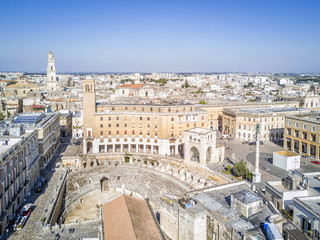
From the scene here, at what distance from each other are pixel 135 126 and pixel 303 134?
34.8m

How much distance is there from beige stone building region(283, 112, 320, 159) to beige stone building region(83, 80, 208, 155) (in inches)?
807

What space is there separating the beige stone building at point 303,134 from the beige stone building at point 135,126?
20.5 meters

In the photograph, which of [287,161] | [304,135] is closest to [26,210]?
[287,161]

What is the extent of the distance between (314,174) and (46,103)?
82.9 m

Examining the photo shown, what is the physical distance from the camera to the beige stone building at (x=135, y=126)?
5938 centimetres

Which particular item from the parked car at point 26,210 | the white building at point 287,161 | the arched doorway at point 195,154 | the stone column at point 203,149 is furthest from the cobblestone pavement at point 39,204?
the white building at point 287,161

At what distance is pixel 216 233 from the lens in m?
24.0

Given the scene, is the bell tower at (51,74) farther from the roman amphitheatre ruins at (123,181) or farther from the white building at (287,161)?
the white building at (287,161)

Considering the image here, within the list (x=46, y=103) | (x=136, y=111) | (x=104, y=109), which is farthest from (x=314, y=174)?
(x=46, y=103)

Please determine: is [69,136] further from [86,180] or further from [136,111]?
[86,180]

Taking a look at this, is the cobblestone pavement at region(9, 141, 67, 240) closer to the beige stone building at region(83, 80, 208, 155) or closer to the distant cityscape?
the distant cityscape

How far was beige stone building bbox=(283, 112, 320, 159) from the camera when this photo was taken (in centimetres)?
5200

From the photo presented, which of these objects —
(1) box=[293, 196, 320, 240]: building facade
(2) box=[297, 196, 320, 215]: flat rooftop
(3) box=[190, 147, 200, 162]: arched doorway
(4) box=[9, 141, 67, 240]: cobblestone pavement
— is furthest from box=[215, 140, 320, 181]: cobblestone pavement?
(4) box=[9, 141, 67, 240]: cobblestone pavement

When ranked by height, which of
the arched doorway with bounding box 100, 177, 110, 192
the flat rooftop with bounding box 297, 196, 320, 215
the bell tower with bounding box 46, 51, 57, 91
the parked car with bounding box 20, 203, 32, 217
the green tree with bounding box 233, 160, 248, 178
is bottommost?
Answer: the arched doorway with bounding box 100, 177, 110, 192
